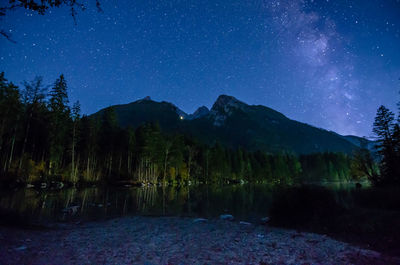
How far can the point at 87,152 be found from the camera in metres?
45.5

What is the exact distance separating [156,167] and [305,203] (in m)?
44.9

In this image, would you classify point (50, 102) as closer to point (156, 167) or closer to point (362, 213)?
point (156, 167)

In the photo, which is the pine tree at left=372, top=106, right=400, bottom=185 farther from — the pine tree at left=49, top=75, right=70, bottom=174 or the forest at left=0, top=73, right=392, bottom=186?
the pine tree at left=49, top=75, right=70, bottom=174

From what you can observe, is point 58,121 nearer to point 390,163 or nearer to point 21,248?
point 21,248

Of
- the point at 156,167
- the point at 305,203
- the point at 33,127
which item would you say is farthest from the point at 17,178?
the point at 305,203

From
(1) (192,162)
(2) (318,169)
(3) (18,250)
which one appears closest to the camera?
(3) (18,250)

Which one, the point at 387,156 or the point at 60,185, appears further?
the point at 60,185

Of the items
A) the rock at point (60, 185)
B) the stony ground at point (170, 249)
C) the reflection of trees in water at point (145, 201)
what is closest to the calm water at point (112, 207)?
the reflection of trees in water at point (145, 201)

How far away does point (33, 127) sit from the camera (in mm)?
37188

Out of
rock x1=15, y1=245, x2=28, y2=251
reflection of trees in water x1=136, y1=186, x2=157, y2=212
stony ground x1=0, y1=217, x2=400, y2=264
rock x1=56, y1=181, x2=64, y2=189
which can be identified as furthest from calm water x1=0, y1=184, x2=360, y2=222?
rock x1=56, y1=181, x2=64, y2=189

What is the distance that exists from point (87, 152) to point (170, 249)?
1891 inches

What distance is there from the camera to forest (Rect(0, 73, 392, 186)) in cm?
3025

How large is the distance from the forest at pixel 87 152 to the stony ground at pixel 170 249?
56.9ft

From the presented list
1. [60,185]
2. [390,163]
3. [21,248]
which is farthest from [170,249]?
[60,185]
